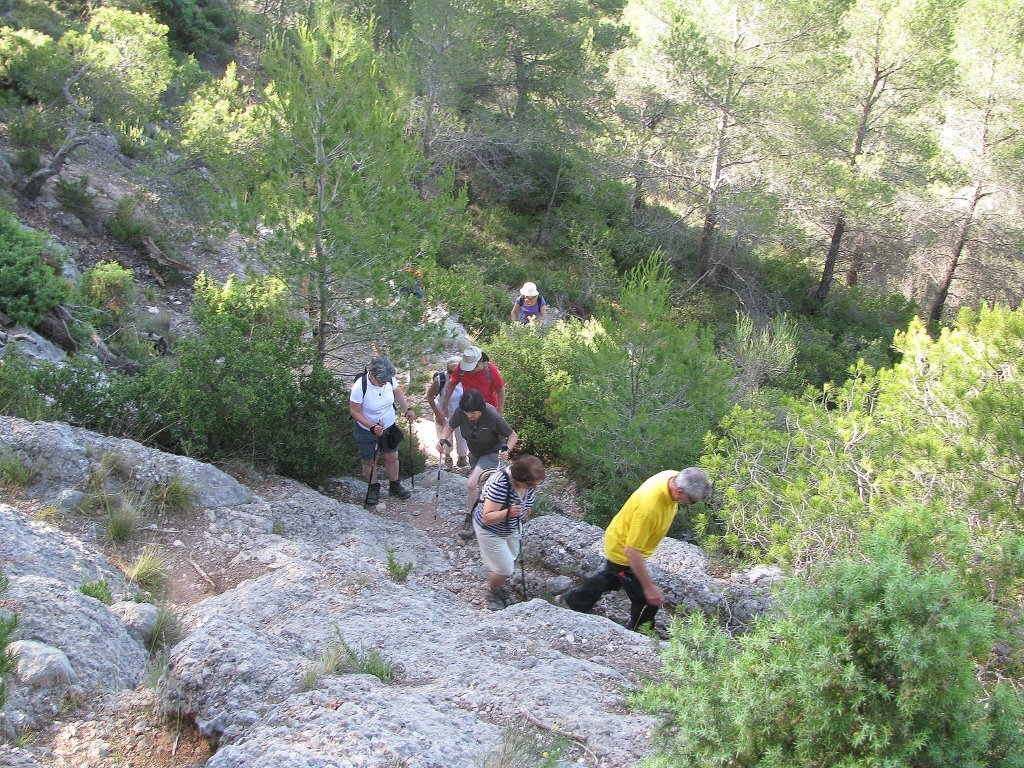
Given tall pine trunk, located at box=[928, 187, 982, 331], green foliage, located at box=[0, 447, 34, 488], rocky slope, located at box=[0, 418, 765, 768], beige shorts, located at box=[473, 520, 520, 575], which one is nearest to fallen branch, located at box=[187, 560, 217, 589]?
rocky slope, located at box=[0, 418, 765, 768]

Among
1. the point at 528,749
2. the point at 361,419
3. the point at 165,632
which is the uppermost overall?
the point at 361,419

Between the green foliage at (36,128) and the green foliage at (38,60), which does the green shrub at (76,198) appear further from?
the green foliage at (38,60)

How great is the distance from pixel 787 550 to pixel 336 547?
10.9 feet

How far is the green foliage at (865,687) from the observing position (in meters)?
2.47

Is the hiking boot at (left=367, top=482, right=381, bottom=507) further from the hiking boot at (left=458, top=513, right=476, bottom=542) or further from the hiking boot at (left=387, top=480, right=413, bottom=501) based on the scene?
the hiking boot at (left=458, top=513, right=476, bottom=542)

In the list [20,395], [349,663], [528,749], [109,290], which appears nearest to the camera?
[528,749]

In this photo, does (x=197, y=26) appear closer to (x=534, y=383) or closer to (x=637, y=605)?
(x=534, y=383)

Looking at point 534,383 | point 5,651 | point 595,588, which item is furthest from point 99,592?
point 534,383

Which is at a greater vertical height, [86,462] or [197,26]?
[197,26]

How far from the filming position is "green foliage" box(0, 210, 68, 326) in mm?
8672

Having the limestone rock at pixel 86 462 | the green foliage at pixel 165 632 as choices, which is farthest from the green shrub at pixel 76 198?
the green foliage at pixel 165 632

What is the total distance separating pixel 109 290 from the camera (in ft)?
35.0

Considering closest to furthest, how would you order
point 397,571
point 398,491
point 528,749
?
point 528,749 → point 397,571 → point 398,491

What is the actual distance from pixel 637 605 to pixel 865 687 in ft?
9.39
